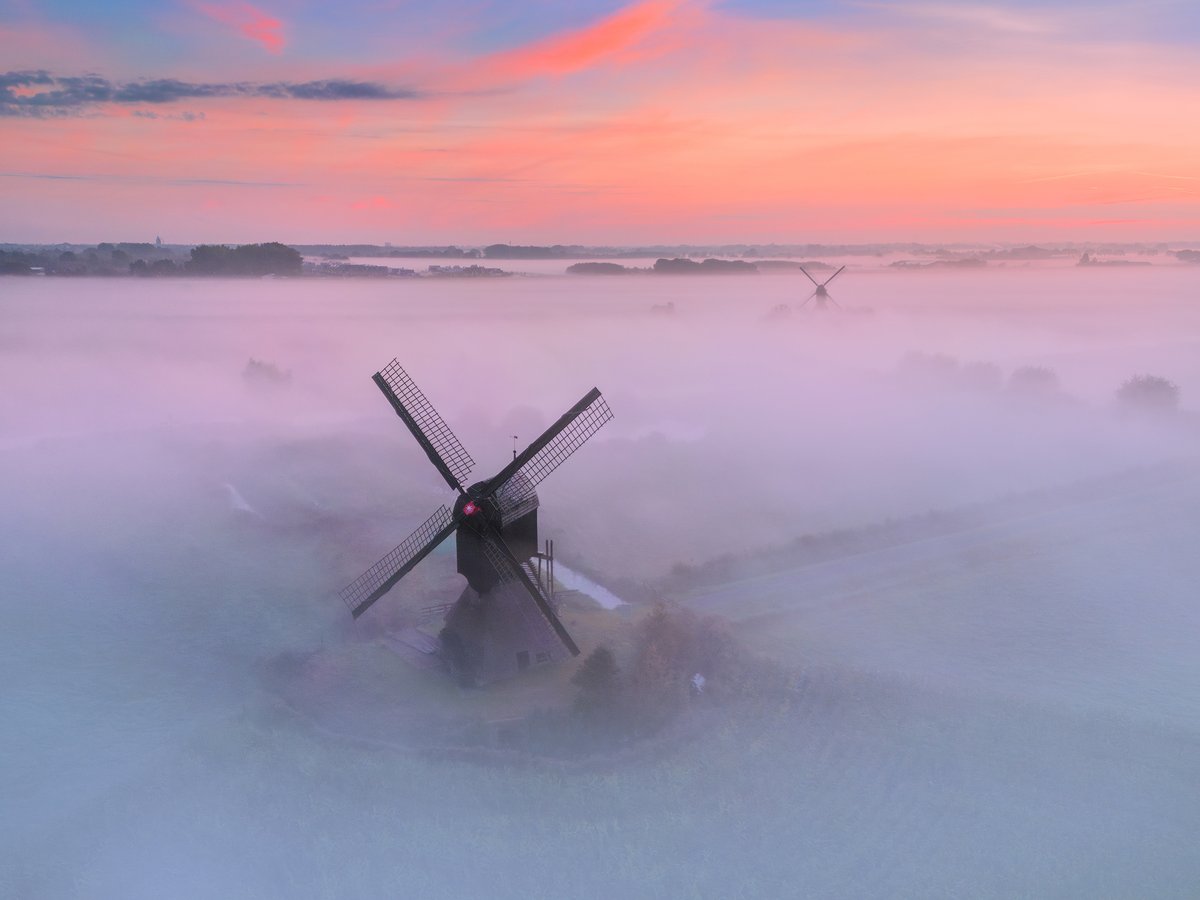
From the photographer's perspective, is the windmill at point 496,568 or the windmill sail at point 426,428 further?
the windmill sail at point 426,428

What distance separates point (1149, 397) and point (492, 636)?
6963 centimetres

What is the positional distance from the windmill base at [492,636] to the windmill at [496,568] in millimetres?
27

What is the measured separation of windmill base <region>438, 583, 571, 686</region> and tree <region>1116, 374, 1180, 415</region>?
66097mm

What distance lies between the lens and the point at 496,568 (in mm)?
21891

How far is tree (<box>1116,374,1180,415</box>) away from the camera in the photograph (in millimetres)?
69500

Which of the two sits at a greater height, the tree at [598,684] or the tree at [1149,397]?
the tree at [1149,397]

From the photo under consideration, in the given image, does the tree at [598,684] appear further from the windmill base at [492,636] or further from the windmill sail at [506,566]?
the windmill base at [492,636]

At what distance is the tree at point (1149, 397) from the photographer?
Result: 69500 mm

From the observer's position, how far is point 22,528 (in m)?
→ 37.7

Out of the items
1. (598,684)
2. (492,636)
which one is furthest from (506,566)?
(598,684)

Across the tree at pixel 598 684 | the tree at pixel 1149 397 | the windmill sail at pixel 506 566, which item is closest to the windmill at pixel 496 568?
the windmill sail at pixel 506 566

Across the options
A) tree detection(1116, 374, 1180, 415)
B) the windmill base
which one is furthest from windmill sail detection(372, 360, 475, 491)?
tree detection(1116, 374, 1180, 415)

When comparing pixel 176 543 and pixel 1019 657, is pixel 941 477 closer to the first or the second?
pixel 1019 657

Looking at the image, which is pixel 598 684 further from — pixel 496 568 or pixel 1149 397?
pixel 1149 397
